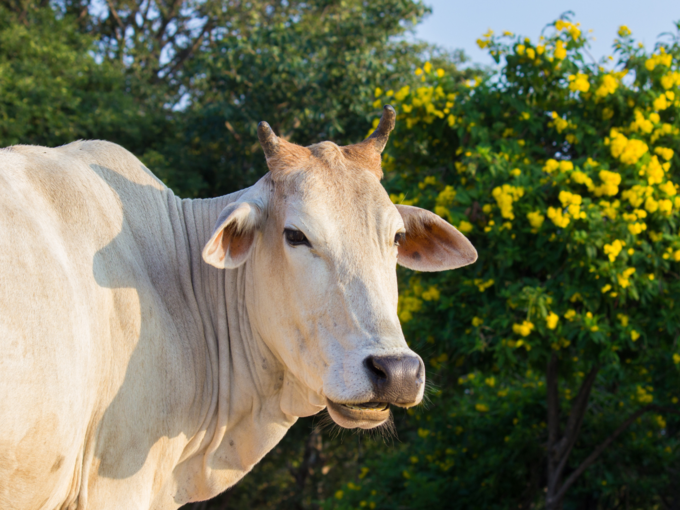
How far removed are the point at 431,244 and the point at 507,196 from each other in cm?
176

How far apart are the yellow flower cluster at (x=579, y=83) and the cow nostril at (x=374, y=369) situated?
13.1ft

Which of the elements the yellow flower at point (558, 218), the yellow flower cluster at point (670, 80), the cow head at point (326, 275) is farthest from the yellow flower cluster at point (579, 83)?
the cow head at point (326, 275)

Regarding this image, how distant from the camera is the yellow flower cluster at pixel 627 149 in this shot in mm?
4965

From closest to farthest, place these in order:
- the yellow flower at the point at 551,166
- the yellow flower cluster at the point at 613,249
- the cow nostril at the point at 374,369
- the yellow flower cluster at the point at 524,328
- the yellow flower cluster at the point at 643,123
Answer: the cow nostril at the point at 374,369 < the yellow flower cluster at the point at 613,249 < the yellow flower cluster at the point at 524,328 < the yellow flower at the point at 551,166 < the yellow flower cluster at the point at 643,123

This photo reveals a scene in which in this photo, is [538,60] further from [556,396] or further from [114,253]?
[114,253]

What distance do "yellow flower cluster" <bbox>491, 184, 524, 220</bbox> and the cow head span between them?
2059 millimetres

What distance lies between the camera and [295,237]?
2.67 m

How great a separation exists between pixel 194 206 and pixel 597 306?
3.12 meters

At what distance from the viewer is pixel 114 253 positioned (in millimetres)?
2590

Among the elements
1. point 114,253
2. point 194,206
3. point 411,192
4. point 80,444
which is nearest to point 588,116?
point 411,192

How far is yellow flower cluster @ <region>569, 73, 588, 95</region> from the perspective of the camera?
538 cm

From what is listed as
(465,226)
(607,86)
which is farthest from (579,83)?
(465,226)

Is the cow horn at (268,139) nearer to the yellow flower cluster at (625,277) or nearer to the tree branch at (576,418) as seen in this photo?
the yellow flower cluster at (625,277)

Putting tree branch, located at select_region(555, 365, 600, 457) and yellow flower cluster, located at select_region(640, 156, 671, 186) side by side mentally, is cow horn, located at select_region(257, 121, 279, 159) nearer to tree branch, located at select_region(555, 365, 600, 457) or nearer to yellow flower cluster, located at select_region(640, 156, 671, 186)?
yellow flower cluster, located at select_region(640, 156, 671, 186)
